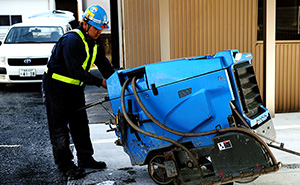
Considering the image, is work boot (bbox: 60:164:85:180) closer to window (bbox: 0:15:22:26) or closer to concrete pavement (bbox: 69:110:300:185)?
concrete pavement (bbox: 69:110:300:185)

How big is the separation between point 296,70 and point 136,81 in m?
4.89

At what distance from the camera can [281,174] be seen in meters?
4.65

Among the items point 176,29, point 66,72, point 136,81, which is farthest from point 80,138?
point 176,29

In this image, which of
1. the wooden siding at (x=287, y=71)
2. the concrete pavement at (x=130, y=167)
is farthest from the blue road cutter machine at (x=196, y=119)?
the wooden siding at (x=287, y=71)

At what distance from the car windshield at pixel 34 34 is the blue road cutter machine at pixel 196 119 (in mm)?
8125

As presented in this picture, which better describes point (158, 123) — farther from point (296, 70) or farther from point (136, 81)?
point (296, 70)

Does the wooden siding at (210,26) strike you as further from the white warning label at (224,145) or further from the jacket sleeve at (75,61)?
the white warning label at (224,145)

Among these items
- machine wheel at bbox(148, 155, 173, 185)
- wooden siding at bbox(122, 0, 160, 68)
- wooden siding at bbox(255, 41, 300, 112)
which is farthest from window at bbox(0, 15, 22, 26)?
machine wheel at bbox(148, 155, 173, 185)

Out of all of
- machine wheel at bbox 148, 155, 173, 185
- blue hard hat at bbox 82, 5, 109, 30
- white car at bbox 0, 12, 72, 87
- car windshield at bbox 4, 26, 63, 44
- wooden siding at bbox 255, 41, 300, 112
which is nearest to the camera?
machine wheel at bbox 148, 155, 173, 185

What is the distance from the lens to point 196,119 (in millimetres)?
3869

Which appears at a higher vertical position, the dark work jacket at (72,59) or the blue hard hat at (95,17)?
the blue hard hat at (95,17)

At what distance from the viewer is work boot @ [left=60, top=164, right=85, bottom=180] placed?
15.8 feet

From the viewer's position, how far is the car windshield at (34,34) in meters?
11.9

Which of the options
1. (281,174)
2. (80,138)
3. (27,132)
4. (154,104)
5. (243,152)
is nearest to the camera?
(243,152)
